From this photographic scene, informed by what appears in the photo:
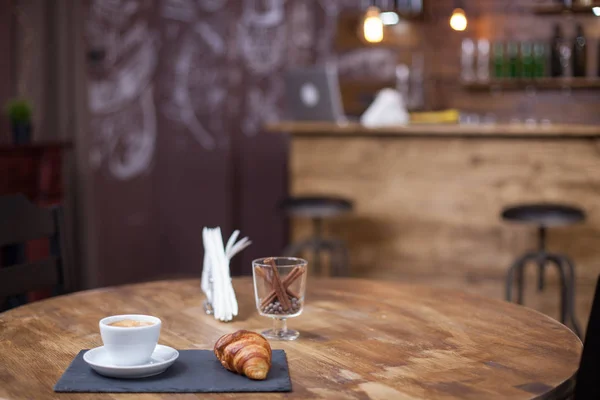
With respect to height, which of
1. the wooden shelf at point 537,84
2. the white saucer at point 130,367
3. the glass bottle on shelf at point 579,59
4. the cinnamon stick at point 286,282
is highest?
the glass bottle on shelf at point 579,59

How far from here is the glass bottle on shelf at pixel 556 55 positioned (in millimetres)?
5695

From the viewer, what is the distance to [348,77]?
6137mm

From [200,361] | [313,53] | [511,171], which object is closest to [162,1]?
[313,53]

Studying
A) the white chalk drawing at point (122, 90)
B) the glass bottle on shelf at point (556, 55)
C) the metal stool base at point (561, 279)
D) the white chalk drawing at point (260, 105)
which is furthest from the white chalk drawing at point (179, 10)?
the metal stool base at point (561, 279)

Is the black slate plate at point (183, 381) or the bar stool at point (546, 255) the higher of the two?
the black slate plate at point (183, 381)

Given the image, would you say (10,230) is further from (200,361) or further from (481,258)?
(481,258)

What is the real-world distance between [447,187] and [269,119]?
2.09m

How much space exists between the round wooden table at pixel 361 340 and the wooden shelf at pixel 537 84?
4133 mm

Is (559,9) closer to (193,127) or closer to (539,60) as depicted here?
(539,60)

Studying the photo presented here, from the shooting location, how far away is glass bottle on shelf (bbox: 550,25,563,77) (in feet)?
18.7

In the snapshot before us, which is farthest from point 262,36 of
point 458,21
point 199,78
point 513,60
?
point 513,60

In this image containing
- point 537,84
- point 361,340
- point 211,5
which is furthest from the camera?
point 537,84

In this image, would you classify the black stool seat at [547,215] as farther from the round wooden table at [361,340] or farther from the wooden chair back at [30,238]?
the wooden chair back at [30,238]

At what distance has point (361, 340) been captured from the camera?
1488 millimetres
